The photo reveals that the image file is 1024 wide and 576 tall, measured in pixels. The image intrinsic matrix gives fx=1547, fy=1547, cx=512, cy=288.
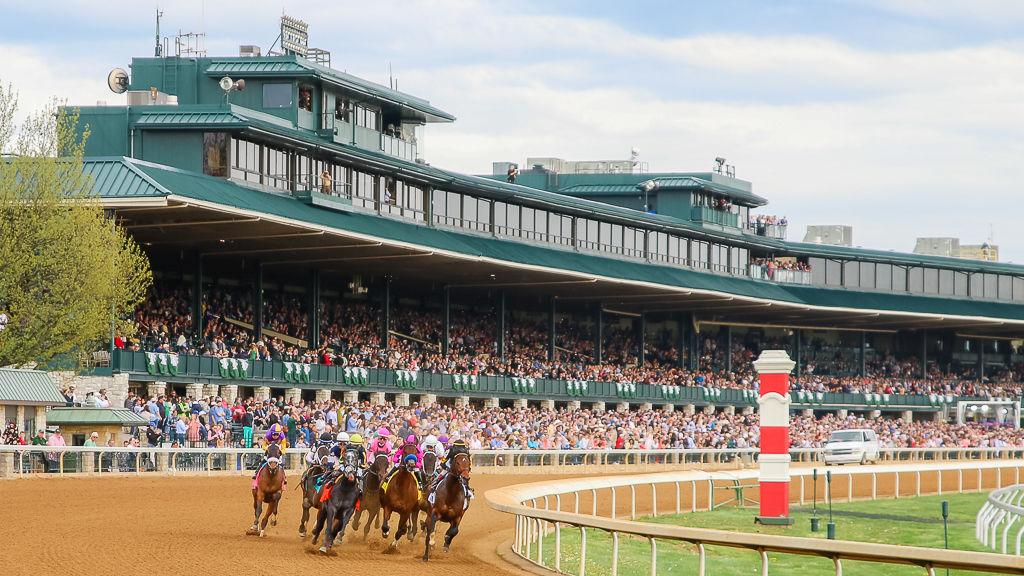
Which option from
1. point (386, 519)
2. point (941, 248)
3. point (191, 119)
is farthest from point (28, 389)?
point (941, 248)

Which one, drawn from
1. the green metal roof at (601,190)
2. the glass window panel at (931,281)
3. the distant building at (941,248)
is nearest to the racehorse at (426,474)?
the green metal roof at (601,190)

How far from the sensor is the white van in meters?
45.5

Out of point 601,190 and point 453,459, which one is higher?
point 601,190

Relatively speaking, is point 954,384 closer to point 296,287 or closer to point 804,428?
point 804,428

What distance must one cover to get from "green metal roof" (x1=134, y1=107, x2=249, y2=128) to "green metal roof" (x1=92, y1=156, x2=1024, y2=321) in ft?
5.39

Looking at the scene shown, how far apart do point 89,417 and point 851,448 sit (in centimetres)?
2478

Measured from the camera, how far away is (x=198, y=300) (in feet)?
129

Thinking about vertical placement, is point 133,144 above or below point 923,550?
above

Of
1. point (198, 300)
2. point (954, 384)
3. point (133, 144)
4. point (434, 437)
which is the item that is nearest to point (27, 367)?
point (198, 300)

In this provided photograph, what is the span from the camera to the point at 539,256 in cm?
5119

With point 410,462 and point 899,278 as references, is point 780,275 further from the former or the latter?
point 410,462

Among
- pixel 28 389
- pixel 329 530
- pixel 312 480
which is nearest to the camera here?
pixel 329 530

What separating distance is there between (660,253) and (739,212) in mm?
10896

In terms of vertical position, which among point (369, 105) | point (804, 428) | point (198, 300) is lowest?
point (804, 428)
